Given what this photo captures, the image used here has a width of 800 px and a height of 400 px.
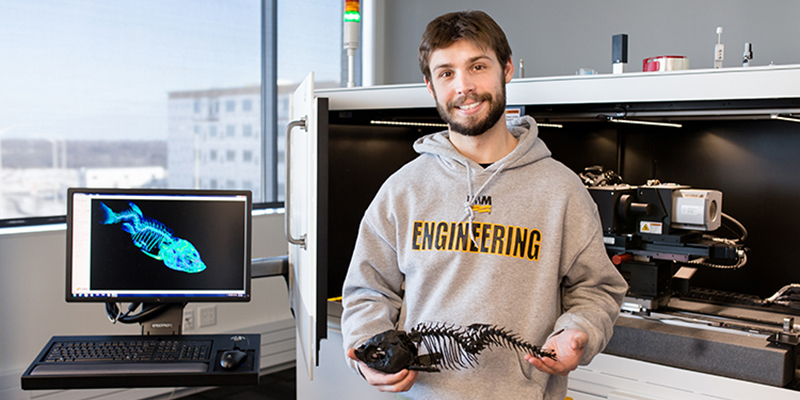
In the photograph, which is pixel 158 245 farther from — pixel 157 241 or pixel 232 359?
pixel 232 359

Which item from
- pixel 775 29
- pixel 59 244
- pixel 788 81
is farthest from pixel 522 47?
pixel 59 244

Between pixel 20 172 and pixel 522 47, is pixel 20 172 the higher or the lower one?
the lower one

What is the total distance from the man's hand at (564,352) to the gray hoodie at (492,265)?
45 mm

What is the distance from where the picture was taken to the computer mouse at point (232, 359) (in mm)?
1699

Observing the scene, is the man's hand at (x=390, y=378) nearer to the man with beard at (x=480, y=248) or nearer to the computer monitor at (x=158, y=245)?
the man with beard at (x=480, y=248)

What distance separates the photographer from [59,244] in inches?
110

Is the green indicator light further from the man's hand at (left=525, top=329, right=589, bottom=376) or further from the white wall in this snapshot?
the man's hand at (left=525, top=329, right=589, bottom=376)

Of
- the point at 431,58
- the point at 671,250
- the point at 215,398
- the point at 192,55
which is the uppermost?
the point at 192,55

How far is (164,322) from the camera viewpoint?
1.91 metres

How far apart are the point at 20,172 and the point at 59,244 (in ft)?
1.16

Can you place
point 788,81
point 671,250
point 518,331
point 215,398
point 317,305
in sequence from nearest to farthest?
point 518,331, point 788,81, point 317,305, point 671,250, point 215,398

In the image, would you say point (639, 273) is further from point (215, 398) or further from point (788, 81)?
point (215, 398)

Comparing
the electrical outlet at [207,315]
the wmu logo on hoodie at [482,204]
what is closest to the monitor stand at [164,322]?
the wmu logo on hoodie at [482,204]

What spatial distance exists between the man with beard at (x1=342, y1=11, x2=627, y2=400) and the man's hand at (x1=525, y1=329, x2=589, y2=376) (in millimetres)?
20
